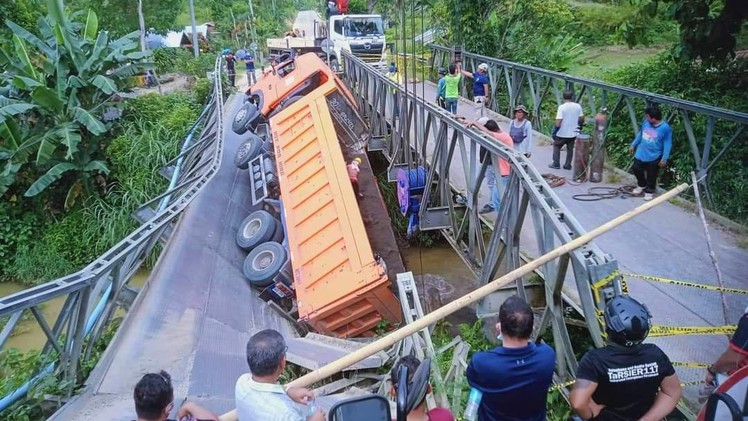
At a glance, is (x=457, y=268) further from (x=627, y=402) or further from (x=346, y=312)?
(x=627, y=402)

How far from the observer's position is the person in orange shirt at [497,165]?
16.5ft

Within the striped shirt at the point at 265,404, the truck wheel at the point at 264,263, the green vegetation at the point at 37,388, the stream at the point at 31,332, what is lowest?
the stream at the point at 31,332

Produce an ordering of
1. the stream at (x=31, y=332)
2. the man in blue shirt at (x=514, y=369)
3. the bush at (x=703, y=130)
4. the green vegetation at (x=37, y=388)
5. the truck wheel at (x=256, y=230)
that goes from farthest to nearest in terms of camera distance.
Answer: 1. the stream at (x=31, y=332)
2. the truck wheel at (x=256, y=230)
3. the bush at (x=703, y=130)
4. the green vegetation at (x=37, y=388)
5. the man in blue shirt at (x=514, y=369)

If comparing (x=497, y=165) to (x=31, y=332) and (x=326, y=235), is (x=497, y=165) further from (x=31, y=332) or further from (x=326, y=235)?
(x=31, y=332)

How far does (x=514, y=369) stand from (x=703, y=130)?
748 centimetres

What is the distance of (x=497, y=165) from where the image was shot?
514 centimetres

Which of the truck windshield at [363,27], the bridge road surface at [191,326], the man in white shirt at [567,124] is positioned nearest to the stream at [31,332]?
the bridge road surface at [191,326]

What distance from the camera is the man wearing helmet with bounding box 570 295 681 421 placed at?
7.93 ft

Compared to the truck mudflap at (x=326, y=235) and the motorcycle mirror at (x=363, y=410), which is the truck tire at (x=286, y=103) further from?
the motorcycle mirror at (x=363, y=410)

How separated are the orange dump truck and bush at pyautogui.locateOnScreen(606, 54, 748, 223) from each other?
14.4 ft

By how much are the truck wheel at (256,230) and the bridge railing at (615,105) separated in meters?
5.33

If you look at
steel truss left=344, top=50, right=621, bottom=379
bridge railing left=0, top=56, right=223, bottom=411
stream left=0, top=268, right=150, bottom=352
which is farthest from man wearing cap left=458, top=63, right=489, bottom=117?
stream left=0, top=268, right=150, bottom=352

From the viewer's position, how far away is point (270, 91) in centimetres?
1090

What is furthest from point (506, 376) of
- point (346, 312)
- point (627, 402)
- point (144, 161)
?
point (144, 161)
